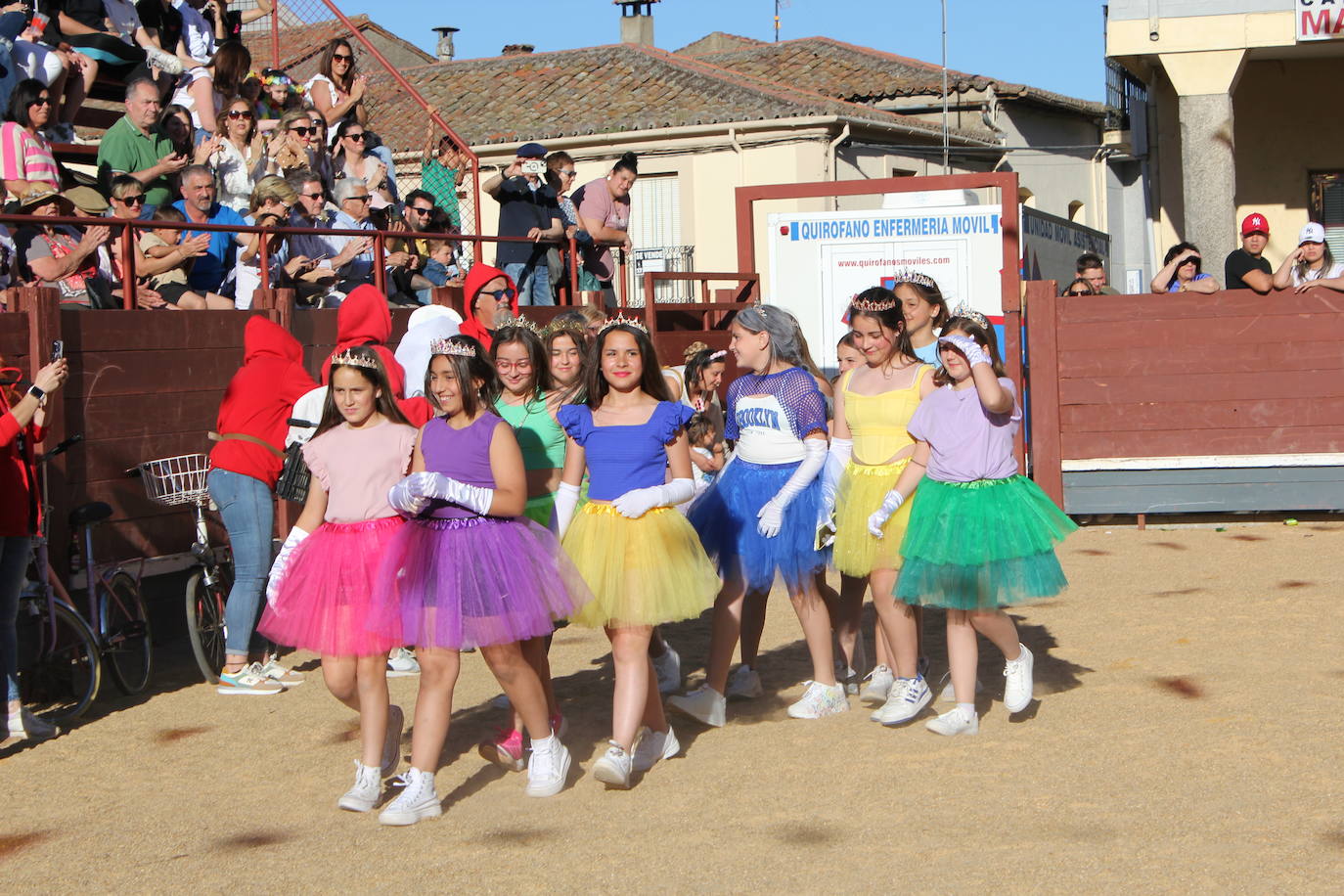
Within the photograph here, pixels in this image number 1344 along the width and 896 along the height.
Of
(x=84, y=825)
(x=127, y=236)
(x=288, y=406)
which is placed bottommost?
(x=84, y=825)

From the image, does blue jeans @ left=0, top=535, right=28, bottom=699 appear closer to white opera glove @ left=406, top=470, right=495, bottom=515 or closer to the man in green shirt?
white opera glove @ left=406, top=470, right=495, bottom=515

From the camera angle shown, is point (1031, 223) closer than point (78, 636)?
No

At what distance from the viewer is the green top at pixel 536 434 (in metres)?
6.39

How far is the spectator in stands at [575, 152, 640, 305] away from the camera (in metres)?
12.8

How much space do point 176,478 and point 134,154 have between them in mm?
3289

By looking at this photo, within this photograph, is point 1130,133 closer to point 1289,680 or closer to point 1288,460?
point 1288,460

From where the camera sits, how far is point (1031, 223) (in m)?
14.3

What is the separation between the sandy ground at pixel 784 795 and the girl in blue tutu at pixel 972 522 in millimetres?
366

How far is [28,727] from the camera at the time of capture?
660 cm

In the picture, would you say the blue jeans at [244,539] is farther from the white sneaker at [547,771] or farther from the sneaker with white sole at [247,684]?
the white sneaker at [547,771]

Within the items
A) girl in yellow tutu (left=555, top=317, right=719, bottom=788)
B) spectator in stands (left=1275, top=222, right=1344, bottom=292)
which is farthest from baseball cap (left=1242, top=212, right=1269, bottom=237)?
girl in yellow tutu (left=555, top=317, right=719, bottom=788)

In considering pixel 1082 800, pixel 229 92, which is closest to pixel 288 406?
pixel 1082 800

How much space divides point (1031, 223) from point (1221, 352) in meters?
2.74

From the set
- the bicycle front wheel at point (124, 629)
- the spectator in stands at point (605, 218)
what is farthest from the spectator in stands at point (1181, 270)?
the bicycle front wheel at point (124, 629)
